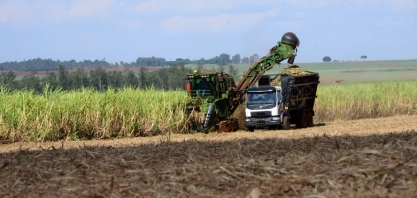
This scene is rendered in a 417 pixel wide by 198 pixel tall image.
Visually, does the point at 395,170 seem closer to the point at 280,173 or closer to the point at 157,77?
the point at 280,173

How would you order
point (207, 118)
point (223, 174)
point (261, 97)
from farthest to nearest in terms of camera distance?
point (261, 97), point (207, 118), point (223, 174)

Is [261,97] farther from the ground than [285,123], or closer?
farther from the ground

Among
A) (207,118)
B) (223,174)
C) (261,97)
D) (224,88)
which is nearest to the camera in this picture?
(223,174)

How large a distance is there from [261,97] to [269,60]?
9.89 ft

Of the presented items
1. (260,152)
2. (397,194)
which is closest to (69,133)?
(260,152)

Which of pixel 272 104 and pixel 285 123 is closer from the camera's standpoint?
pixel 272 104

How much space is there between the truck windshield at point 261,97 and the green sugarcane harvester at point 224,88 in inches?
49.1

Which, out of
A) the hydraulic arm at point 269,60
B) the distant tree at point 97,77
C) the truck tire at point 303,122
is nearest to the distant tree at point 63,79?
the distant tree at point 97,77

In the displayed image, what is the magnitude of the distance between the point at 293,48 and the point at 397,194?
2352 cm

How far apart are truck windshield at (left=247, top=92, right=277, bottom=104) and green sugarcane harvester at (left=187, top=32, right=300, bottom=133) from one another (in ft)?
4.09

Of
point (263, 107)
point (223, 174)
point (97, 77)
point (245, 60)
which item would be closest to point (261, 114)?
point (263, 107)

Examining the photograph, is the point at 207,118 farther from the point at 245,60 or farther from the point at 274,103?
the point at 245,60

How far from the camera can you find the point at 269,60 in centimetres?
2869

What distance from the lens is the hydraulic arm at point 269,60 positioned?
2827 centimetres
